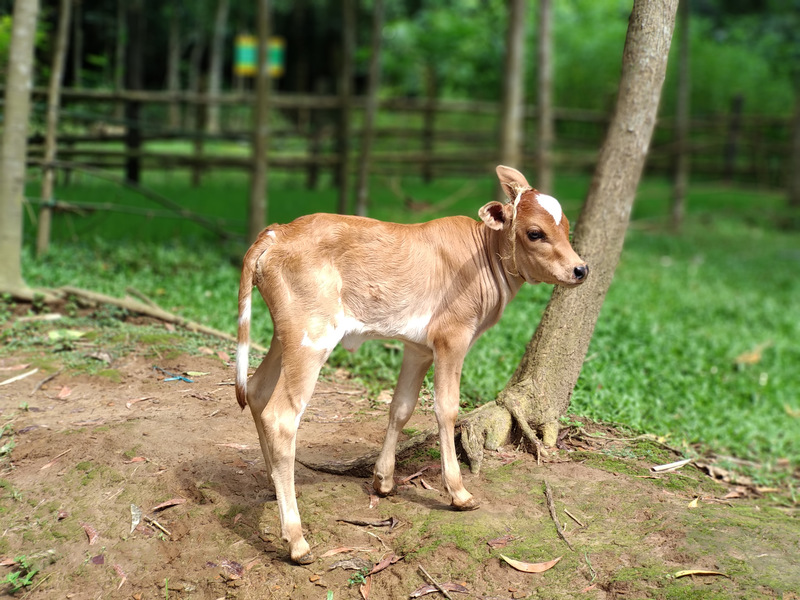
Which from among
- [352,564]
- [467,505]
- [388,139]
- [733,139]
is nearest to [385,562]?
[352,564]

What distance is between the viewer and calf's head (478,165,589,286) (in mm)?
3674

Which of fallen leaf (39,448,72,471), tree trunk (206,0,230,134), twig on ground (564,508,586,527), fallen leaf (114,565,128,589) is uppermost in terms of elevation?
tree trunk (206,0,230,134)

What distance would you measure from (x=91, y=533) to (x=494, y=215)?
2.32 m

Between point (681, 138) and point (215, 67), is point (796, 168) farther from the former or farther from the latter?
point (215, 67)

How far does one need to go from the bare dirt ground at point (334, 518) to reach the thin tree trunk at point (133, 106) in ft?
17.8

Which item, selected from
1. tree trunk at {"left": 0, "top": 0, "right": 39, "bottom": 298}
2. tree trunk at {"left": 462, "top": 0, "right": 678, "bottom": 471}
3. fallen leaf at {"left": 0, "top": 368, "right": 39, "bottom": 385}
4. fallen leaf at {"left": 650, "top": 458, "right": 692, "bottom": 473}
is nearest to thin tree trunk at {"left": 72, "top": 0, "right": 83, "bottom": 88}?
tree trunk at {"left": 0, "top": 0, "right": 39, "bottom": 298}

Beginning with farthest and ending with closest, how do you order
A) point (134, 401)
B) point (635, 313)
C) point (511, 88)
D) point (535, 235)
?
1. point (511, 88)
2. point (635, 313)
3. point (134, 401)
4. point (535, 235)

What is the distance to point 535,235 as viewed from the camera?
12.2ft

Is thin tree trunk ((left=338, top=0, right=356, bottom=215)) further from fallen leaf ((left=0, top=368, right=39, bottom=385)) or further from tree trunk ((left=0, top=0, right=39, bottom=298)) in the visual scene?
fallen leaf ((left=0, top=368, right=39, bottom=385))

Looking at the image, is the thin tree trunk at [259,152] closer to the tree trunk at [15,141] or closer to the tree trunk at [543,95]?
the tree trunk at [15,141]

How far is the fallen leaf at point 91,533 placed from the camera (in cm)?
373

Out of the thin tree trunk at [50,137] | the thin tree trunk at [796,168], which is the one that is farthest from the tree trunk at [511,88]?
the thin tree trunk at [796,168]

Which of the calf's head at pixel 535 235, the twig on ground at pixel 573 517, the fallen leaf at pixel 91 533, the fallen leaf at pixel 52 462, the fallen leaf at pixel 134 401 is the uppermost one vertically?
the calf's head at pixel 535 235

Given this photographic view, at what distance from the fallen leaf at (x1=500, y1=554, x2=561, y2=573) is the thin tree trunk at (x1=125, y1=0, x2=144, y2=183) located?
22.7 ft
